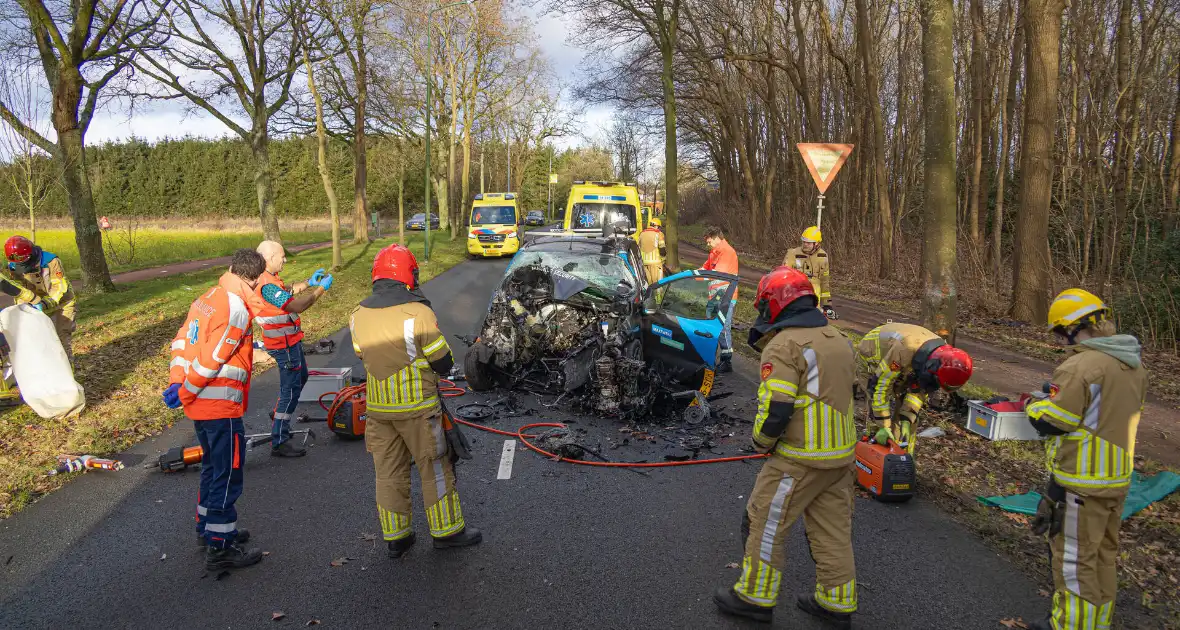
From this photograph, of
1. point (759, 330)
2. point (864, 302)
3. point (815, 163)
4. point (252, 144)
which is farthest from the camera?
point (252, 144)

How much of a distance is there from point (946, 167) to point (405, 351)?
6.20 meters

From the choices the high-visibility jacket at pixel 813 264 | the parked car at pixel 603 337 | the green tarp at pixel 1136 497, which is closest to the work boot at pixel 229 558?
the parked car at pixel 603 337

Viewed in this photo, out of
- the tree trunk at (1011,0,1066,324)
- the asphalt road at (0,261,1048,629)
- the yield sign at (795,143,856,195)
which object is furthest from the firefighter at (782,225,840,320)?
the asphalt road at (0,261,1048,629)

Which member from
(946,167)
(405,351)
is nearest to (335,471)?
(405,351)

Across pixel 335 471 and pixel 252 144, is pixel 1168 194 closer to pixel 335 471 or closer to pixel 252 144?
pixel 335 471

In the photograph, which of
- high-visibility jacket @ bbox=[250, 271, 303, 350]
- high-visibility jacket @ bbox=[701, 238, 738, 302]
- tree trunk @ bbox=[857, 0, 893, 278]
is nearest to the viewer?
high-visibility jacket @ bbox=[250, 271, 303, 350]

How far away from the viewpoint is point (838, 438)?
320 centimetres

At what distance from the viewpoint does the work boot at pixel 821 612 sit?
3.23 m

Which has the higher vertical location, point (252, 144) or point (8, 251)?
point (252, 144)

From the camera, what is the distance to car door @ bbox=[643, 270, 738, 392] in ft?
23.5

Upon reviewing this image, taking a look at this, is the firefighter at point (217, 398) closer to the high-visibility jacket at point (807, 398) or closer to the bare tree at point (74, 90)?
the high-visibility jacket at point (807, 398)

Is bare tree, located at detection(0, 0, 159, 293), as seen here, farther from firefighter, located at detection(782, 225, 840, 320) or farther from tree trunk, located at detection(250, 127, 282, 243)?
firefighter, located at detection(782, 225, 840, 320)

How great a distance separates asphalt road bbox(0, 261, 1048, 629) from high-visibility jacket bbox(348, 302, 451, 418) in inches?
37.7

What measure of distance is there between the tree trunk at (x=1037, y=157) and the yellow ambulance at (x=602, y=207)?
8.46 metres
